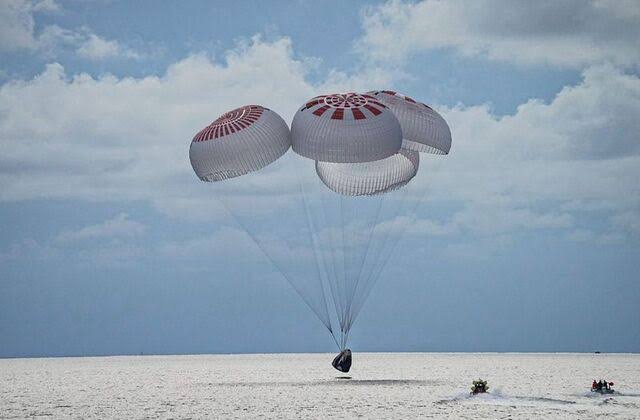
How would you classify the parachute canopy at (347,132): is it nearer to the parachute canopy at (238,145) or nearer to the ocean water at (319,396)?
the parachute canopy at (238,145)

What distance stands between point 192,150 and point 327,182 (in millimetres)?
5766

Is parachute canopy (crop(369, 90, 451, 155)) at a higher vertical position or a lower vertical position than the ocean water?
higher

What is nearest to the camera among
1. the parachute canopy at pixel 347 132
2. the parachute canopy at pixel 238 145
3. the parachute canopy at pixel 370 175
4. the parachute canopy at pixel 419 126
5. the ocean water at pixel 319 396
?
the ocean water at pixel 319 396

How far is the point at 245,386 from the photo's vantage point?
33375mm

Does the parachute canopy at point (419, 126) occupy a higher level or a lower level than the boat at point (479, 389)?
higher

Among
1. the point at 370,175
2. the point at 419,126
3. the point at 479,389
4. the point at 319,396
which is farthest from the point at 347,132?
the point at 479,389

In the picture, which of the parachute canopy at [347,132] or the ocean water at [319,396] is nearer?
the ocean water at [319,396]

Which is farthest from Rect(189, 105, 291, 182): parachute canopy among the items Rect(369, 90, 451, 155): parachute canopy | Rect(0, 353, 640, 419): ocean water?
Rect(0, 353, 640, 419): ocean water

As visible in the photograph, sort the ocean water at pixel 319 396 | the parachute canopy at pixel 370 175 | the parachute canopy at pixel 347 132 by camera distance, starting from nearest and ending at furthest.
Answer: the ocean water at pixel 319 396
the parachute canopy at pixel 347 132
the parachute canopy at pixel 370 175

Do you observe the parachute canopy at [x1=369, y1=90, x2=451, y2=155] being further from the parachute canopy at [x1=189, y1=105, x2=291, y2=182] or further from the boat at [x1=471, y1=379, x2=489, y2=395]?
the boat at [x1=471, y1=379, x2=489, y2=395]

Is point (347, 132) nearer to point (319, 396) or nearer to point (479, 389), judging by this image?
point (319, 396)

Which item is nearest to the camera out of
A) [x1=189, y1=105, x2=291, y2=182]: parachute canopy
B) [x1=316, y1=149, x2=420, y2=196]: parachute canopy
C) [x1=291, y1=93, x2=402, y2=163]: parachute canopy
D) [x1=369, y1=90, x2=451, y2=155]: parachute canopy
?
[x1=291, y1=93, x2=402, y2=163]: parachute canopy

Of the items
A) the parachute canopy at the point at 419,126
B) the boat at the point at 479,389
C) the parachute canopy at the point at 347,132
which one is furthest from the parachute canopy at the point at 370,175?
the boat at the point at 479,389

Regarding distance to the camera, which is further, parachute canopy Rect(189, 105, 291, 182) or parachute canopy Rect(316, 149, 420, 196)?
parachute canopy Rect(316, 149, 420, 196)
